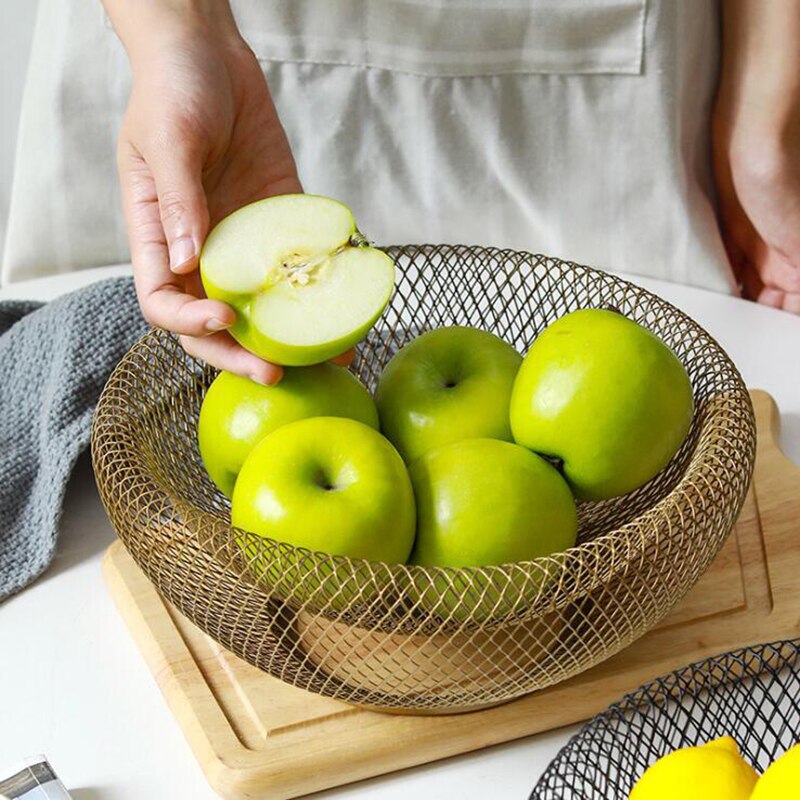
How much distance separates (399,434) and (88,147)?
589 millimetres

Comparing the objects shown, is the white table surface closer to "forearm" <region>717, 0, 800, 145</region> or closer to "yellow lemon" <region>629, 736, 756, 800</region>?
"yellow lemon" <region>629, 736, 756, 800</region>

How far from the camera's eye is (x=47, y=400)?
0.85 meters

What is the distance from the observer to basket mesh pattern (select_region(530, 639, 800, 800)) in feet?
1.85

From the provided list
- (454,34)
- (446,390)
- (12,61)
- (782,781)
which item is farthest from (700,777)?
(12,61)

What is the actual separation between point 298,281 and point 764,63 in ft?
2.04

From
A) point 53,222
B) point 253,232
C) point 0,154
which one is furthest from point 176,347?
point 0,154

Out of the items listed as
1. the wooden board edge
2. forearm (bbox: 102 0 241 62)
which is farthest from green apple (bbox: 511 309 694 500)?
forearm (bbox: 102 0 241 62)

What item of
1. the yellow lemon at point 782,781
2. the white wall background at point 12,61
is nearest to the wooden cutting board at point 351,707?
the yellow lemon at point 782,781

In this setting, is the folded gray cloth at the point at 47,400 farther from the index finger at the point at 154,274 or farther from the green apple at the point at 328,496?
the green apple at the point at 328,496

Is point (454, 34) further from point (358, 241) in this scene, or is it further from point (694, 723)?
point (694, 723)

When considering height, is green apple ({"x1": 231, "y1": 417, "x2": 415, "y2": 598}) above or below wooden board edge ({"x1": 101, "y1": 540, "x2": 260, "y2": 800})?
above

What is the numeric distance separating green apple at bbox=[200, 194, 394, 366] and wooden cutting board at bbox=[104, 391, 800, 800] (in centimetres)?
17

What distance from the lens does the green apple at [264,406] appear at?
0.67m

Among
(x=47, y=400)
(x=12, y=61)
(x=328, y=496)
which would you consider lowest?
(x=12, y=61)
